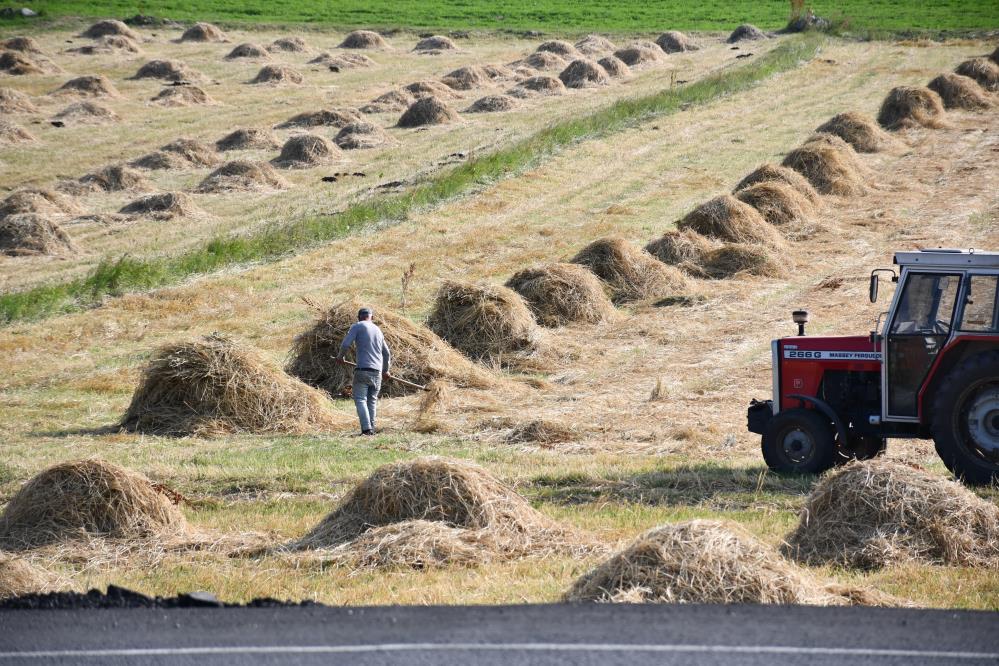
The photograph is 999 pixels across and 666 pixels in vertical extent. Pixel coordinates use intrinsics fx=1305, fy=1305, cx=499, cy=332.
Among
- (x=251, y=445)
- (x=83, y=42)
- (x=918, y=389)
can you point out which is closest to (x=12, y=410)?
(x=251, y=445)

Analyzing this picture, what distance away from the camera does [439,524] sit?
37.8ft

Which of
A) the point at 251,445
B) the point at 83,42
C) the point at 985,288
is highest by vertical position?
the point at 83,42

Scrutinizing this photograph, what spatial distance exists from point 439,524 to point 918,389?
536 cm

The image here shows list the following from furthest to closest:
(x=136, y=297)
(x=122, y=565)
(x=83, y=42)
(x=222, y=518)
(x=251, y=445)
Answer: (x=83, y=42) < (x=136, y=297) < (x=251, y=445) < (x=222, y=518) < (x=122, y=565)

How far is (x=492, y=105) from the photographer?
43906 mm

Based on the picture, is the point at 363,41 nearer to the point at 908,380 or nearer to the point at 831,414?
the point at 831,414

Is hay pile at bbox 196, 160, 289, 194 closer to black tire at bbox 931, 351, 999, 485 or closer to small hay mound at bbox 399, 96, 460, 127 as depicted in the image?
small hay mound at bbox 399, 96, 460, 127

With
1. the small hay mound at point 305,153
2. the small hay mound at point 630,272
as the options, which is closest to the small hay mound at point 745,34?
the small hay mound at point 305,153

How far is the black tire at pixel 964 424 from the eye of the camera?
1296cm

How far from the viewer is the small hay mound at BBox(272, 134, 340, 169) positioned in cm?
3591

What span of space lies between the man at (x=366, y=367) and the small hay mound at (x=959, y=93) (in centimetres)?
3010

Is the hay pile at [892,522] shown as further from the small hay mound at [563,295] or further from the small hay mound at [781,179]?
the small hay mound at [781,179]

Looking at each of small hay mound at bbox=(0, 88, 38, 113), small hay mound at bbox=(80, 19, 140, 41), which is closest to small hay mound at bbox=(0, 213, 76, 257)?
small hay mound at bbox=(0, 88, 38, 113)

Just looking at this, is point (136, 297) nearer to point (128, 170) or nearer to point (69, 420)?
point (69, 420)
